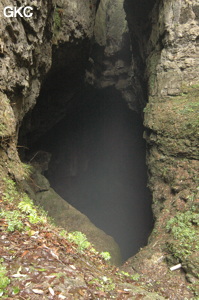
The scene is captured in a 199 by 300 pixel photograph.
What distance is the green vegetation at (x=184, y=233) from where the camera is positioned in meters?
6.73

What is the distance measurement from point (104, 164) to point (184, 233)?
51.6 feet

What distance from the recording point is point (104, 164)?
22.8 metres

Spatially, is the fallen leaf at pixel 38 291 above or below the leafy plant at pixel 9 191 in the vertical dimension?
below

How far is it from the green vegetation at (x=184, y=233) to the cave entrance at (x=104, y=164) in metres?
9.22

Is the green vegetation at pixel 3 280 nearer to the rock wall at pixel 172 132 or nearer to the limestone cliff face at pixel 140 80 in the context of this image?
the limestone cliff face at pixel 140 80

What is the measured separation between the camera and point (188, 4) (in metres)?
11.0

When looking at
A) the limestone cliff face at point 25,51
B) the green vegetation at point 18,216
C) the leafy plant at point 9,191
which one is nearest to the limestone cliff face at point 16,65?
the limestone cliff face at point 25,51

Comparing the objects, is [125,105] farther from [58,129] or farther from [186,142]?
[186,142]

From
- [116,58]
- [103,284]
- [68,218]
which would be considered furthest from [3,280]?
[116,58]

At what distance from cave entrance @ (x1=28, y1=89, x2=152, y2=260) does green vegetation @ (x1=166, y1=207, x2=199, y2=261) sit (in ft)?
30.3

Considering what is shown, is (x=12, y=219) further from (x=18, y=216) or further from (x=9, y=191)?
(x=9, y=191)

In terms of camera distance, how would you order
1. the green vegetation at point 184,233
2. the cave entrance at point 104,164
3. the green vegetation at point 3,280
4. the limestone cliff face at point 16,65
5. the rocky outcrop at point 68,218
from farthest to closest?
the cave entrance at point 104,164
the rocky outcrop at point 68,218
the green vegetation at point 184,233
the limestone cliff face at point 16,65
the green vegetation at point 3,280

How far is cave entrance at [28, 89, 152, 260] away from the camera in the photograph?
18.9 meters

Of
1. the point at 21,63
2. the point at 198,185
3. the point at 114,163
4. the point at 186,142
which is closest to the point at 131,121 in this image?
the point at 114,163
